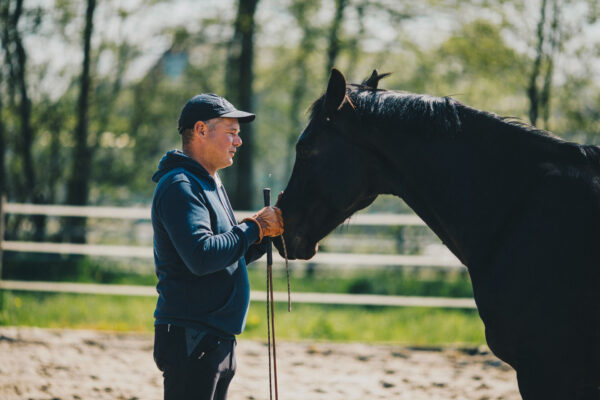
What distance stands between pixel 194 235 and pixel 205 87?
39.3 ft

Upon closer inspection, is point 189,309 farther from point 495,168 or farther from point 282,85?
point 282,85

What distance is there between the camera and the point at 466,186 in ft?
7.33

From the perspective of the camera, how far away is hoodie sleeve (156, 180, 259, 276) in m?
2.02

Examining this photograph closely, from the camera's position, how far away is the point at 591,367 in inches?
76.1

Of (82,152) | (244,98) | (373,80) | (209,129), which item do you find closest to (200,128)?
(209,129)

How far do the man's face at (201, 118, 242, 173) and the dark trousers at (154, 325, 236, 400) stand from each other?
2.20 ft

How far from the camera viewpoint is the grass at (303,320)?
6109 mm

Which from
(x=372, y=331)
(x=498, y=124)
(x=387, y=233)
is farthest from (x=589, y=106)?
(x=498, y=124)

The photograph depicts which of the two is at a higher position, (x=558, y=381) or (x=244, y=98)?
(x=244, y=98)

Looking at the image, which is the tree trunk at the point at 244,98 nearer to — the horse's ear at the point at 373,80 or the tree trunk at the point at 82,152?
the tree trunk at the point at 82,152

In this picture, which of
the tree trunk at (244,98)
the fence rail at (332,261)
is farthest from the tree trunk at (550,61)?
the tree trunk at (244,98)

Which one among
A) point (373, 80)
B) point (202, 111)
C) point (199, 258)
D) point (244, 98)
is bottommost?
point (199, 258)

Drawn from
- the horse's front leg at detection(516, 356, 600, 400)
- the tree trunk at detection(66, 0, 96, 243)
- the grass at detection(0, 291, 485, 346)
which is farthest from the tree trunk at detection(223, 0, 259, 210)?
the horse's front leg at detection(516, 356, 600, 400)

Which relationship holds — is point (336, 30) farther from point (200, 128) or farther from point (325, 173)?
point (200, 128)
